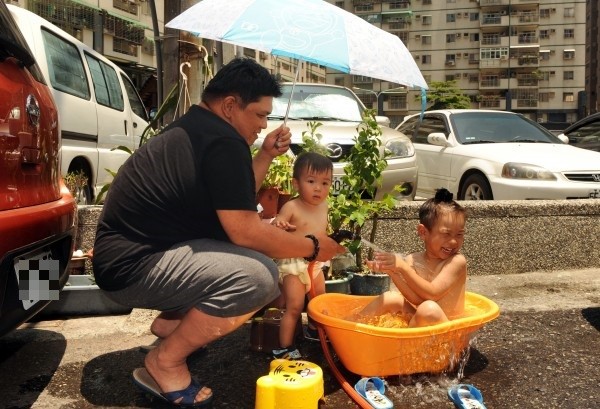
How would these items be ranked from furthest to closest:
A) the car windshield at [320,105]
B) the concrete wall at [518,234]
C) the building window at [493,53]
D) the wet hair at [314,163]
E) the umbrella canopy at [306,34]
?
the building window at [493,53], the car windshield at [320,105], the concrete wall at [518,234], the wet hair at [314,163], the umbrella canopy at [306,34]

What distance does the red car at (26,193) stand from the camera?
79.7 inches

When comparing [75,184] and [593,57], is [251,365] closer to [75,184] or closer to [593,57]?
[75,184]

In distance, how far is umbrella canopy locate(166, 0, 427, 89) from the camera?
2.68 metres

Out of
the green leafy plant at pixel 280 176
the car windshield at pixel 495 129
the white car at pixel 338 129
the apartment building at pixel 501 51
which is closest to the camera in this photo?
the green leafy plant at pixel 280 176

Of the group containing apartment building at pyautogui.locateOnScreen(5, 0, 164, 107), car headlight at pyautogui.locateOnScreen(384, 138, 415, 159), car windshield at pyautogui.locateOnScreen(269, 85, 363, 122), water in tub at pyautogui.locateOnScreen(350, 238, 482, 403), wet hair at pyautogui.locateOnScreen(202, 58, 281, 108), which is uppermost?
apartment building at pyautogui.locateOnScreen(5, 0, 164, 107)

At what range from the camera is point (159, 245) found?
7.87 feet

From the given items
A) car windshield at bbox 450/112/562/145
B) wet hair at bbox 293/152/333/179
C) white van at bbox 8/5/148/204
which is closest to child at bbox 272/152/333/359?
wet hair at bbox 293/152/333/179

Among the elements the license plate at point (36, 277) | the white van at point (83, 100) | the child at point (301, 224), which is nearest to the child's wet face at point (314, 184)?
the child at point (301, 224)

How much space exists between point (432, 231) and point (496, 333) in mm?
950

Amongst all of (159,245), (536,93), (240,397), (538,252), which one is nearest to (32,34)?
(159,245)

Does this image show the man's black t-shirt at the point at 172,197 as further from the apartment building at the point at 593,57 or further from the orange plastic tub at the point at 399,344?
the apartment building at the point at 593,57

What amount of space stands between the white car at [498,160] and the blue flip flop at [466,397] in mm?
3677

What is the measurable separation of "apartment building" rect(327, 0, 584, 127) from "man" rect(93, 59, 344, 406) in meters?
55.9

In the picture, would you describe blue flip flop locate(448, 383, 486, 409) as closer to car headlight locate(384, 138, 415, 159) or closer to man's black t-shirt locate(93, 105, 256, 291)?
man's black t-shirt locate(93, 105, 256, 291)
